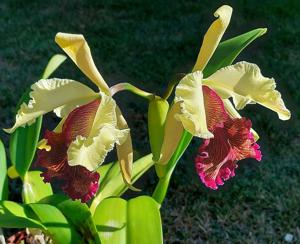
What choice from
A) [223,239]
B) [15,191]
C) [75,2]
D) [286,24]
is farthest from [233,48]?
[75,2]

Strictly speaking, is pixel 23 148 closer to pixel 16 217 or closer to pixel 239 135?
pixel 16 217

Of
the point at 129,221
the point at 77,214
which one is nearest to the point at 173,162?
the point at 129,221

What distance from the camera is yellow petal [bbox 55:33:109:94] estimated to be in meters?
1.17

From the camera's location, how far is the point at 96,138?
1146 mm

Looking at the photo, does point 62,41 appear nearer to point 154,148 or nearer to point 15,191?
point 154,148

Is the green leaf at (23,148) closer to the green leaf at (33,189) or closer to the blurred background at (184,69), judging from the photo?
the green leaf at (33,189)

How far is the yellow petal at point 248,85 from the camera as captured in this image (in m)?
1.20

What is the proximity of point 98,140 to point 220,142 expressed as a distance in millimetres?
253

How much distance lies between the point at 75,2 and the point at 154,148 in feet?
9.55

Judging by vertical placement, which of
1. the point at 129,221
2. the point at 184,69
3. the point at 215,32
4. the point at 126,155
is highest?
the point at 215,32

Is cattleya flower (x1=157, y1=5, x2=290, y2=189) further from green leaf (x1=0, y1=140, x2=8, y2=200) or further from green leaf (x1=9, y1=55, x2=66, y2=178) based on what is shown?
green leaf (x1=0, y1=140, x2=8, y2=200)

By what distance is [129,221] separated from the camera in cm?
144

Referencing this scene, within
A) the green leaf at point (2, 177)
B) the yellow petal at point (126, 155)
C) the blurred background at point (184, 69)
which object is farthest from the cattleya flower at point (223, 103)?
the blurred background at point (184, 69)

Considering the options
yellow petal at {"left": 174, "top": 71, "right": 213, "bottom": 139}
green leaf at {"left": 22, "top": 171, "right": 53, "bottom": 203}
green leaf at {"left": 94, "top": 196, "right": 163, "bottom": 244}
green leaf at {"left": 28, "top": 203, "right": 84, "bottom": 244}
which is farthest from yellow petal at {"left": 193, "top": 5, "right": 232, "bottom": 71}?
green leaf at {"left": 22, "top": 171, "right": 53, "bottom": 203}
